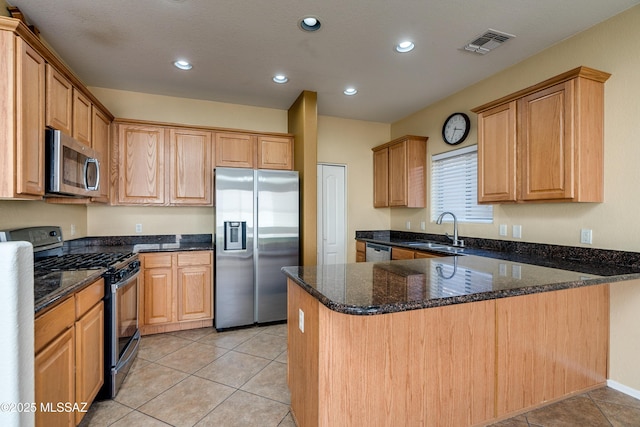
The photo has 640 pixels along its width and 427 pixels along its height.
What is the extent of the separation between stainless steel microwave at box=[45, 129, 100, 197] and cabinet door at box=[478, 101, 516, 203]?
11.4 ft

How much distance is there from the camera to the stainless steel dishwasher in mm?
3863

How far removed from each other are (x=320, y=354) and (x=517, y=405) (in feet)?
4.52

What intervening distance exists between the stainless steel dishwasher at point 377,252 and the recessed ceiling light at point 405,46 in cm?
219

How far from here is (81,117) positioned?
2.64m

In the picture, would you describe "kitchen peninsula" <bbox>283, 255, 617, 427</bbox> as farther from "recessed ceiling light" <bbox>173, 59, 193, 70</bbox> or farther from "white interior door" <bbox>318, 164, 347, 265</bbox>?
"white interior door" <bbox>318, 164, 347, 265</bbox>

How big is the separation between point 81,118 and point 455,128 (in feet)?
12.7

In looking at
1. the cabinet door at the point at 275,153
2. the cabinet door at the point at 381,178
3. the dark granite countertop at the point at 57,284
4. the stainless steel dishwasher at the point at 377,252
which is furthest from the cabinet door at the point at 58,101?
the cabinet door at the point at 381,178

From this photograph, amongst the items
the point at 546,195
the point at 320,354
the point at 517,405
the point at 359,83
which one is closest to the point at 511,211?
the point at 546,195

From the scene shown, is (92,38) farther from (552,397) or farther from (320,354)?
(552,397)

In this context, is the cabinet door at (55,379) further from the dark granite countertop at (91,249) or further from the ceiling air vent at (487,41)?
the ceiling air vent at (487,41)

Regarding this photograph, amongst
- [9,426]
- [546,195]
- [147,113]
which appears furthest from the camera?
[147,113]

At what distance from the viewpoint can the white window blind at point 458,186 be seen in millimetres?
3482

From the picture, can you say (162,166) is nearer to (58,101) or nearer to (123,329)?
(58,101)

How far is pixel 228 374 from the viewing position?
2465 mm
